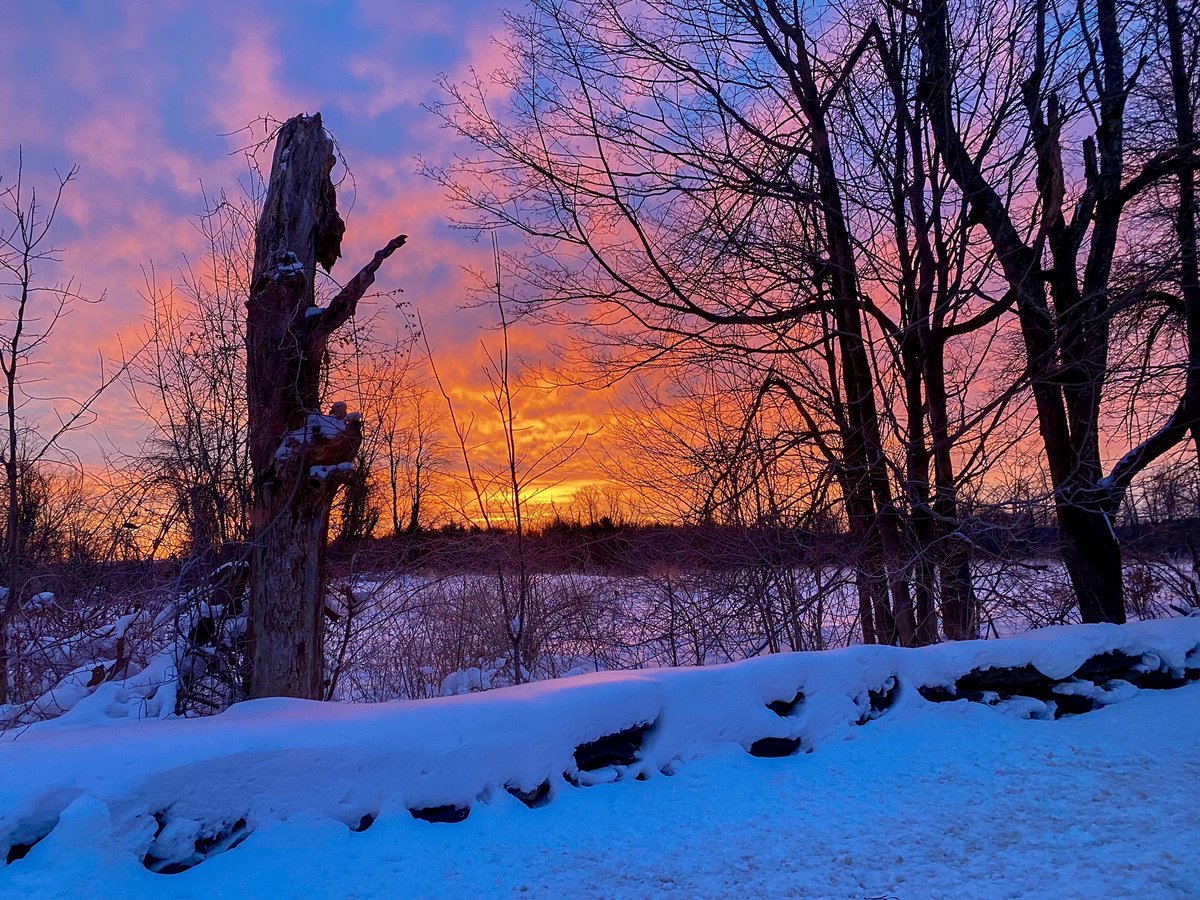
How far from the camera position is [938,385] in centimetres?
716

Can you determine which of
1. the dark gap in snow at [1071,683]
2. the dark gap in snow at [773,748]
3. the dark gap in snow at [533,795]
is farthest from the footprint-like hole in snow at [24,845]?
the dark gap in snow at [1071,683]

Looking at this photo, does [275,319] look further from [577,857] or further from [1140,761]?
[1140,761]

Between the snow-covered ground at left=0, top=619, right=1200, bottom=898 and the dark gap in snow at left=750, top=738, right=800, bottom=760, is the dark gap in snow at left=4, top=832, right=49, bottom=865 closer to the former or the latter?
the snow-covered ground at left=0, top=619, right=1200, bottom=898

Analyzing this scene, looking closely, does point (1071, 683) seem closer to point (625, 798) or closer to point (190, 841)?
point (625, 798)

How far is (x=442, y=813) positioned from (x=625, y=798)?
2.40ft

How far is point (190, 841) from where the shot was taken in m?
2.42

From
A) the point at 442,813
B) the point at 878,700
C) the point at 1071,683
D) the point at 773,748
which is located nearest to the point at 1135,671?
the point at 1071,683

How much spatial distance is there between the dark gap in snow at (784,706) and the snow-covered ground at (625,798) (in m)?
0.01

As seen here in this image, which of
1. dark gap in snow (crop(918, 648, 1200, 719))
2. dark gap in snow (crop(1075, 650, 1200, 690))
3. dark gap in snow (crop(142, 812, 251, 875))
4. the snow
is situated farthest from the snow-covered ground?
the snow

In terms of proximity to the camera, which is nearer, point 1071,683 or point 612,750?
point 612,750

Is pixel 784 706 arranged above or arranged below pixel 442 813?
above

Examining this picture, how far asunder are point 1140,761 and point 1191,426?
5631 millimetres

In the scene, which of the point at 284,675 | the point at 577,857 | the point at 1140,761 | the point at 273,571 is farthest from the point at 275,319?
the point at 1140,761

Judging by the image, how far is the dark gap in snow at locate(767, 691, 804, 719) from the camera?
3.60m
